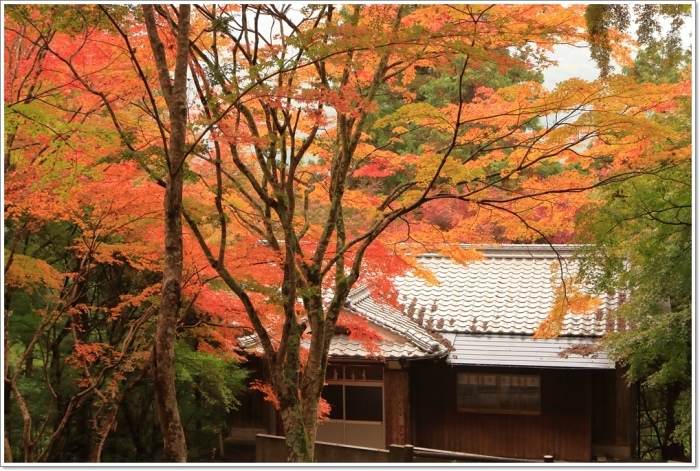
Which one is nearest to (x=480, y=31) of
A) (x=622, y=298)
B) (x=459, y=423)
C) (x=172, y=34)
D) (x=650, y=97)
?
(x=650, y=97)

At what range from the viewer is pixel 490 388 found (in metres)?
11.7

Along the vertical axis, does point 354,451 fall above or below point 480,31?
below

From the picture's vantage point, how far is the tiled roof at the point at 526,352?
11031 millimetres

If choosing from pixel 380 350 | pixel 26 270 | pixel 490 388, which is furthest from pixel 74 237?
pixel 490 388

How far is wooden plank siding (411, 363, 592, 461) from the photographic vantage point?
1112 centimetres

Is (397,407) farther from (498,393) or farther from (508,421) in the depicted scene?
(508,421)

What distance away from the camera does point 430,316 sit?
42.8 ft

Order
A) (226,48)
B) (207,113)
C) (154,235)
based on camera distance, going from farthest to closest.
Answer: (154,235), (226,48), (207,113)

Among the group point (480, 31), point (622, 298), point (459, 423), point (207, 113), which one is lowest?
point (459, 423)

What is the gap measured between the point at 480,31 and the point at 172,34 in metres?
3.09

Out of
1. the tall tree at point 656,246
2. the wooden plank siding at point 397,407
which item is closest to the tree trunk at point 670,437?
the tall tree at point 656,246

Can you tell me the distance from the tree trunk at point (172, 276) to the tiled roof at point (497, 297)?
668cm

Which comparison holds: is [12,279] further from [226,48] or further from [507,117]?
[507,117]

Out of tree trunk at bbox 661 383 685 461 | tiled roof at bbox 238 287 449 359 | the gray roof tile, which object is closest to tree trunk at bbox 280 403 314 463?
tiled roof at bbox 238 287 449 359
